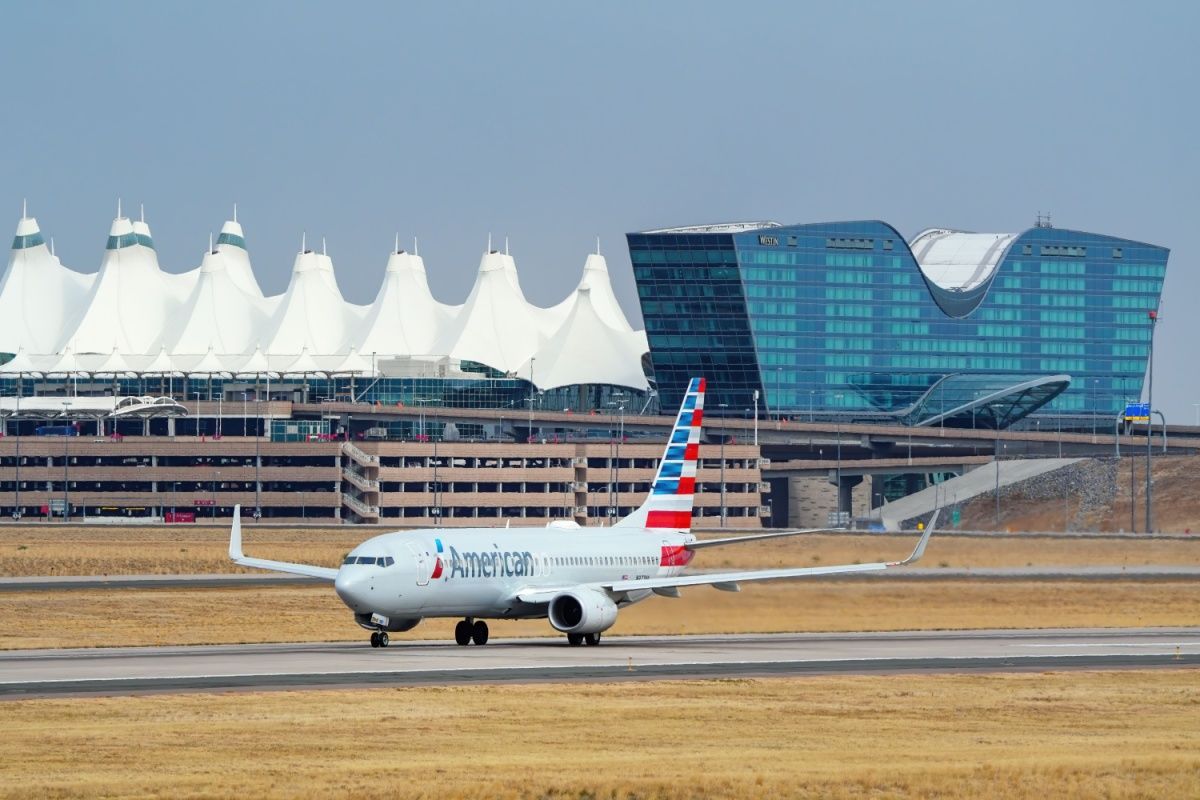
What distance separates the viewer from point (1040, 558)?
267ft

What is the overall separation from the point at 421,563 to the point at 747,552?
38.5 metres

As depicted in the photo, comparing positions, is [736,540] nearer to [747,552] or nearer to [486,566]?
[486,566]

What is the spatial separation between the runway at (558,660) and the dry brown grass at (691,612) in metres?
1.15

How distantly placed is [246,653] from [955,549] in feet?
136

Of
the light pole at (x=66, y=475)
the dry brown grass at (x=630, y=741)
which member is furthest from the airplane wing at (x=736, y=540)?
the light pole at (x=66, y=475)

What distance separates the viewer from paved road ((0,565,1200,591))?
68.9 meters

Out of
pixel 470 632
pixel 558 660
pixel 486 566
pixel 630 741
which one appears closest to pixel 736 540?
pixel 486 566

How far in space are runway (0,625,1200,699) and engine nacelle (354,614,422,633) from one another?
59 cm

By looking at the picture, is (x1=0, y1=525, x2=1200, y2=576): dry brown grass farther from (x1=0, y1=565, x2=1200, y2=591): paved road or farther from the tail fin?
the tail fin

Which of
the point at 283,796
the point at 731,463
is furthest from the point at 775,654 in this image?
the point at 731,463

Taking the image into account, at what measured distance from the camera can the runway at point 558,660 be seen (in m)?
38.4

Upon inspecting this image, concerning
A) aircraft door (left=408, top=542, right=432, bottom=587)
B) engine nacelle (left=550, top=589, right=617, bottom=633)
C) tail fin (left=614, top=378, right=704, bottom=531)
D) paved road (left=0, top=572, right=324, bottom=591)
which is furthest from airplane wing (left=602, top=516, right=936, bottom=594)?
paved road (left=0, top=572, right=324, bottom=591)

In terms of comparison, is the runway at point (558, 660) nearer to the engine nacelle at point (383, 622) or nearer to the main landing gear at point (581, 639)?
the main landing gear at point (581, 639)

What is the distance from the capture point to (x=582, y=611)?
48.0m
